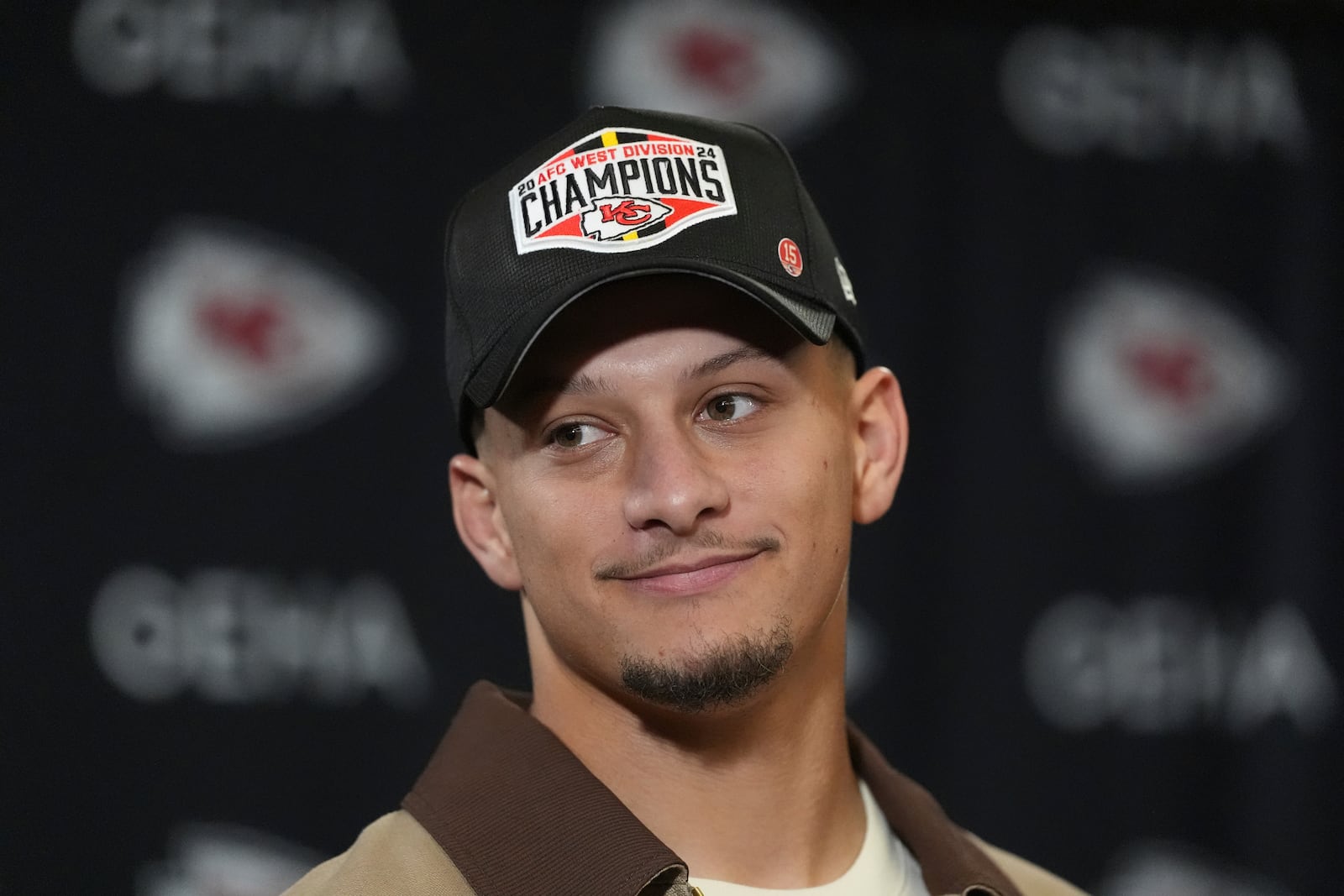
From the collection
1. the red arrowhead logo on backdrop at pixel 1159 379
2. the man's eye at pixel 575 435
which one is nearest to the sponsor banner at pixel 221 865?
the man's eye at pixel 575 435

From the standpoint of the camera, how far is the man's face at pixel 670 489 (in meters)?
1.22

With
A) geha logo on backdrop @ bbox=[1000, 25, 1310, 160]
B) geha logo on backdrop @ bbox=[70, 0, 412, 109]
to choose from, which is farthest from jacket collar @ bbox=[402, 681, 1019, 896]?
geha logo on backdrop @ bbox=[1000, 25, 1310, 160]

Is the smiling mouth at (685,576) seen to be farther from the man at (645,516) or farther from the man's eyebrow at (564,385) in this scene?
the man's eyebrow at (564,385)

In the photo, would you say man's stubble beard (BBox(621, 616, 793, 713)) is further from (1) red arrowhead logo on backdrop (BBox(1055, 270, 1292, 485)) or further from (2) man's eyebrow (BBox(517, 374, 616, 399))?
(1) red arrowhead logo on backdrop (BBox(1055, 270, 1292, 485))

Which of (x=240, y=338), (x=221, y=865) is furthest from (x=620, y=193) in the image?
(x=221, y=865)

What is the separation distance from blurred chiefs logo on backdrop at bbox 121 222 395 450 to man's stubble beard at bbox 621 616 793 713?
0.99 metres

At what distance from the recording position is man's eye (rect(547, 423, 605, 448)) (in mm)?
1260

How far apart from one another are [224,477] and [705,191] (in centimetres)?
101

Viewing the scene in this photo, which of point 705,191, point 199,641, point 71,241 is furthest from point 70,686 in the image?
point 705,191

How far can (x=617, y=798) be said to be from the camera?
1.25m

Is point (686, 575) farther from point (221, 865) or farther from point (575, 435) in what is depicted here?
point (221, 865)

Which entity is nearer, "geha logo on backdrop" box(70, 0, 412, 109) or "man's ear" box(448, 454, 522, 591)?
"man's ear" box(448, 454, 522, 591)

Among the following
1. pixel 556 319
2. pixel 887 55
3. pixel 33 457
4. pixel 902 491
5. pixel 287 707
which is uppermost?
pixel 887 55

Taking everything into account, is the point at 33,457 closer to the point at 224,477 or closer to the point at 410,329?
the point at 224,477
